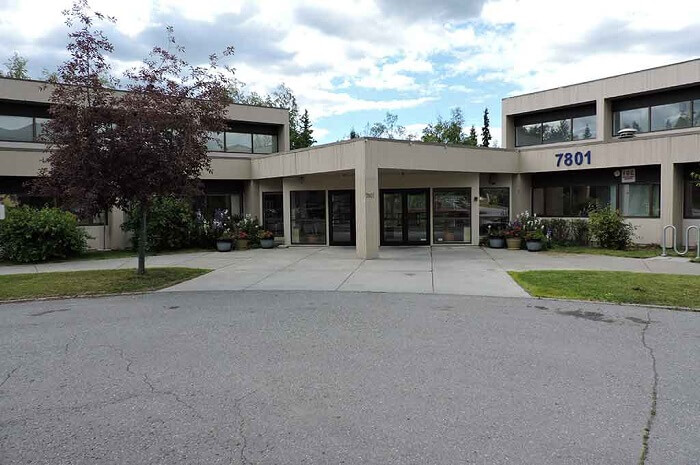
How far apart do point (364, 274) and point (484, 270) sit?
308 cm

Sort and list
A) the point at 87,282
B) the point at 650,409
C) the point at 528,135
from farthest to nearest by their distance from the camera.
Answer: the point at 528,135 < the point at 87,282 < the point at 650,409

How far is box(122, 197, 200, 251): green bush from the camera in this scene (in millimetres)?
19062

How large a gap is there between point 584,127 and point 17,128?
75.7 feet

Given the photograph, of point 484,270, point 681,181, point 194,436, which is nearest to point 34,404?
point 194,436

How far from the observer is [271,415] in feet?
14.3

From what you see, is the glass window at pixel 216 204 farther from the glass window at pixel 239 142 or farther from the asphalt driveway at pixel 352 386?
the asphalt driveway at pixel 352 386

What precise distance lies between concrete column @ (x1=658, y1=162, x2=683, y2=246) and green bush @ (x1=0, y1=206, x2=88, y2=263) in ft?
63.0

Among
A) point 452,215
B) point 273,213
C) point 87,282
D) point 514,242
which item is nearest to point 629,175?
point 514,242

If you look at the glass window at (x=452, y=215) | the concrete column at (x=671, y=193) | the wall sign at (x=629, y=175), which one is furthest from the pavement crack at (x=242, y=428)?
the wall sign at (x=629, y=175)

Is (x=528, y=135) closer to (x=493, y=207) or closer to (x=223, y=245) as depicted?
(x=493, y=207)

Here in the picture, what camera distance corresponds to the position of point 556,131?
79.7 feet

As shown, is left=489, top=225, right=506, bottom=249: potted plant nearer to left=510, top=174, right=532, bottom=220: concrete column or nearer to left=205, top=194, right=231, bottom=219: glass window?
left=510, top=174, right=532, bottom=220: concrete column

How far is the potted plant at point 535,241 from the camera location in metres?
18.2

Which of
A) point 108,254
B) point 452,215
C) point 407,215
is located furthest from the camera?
point 407,215
